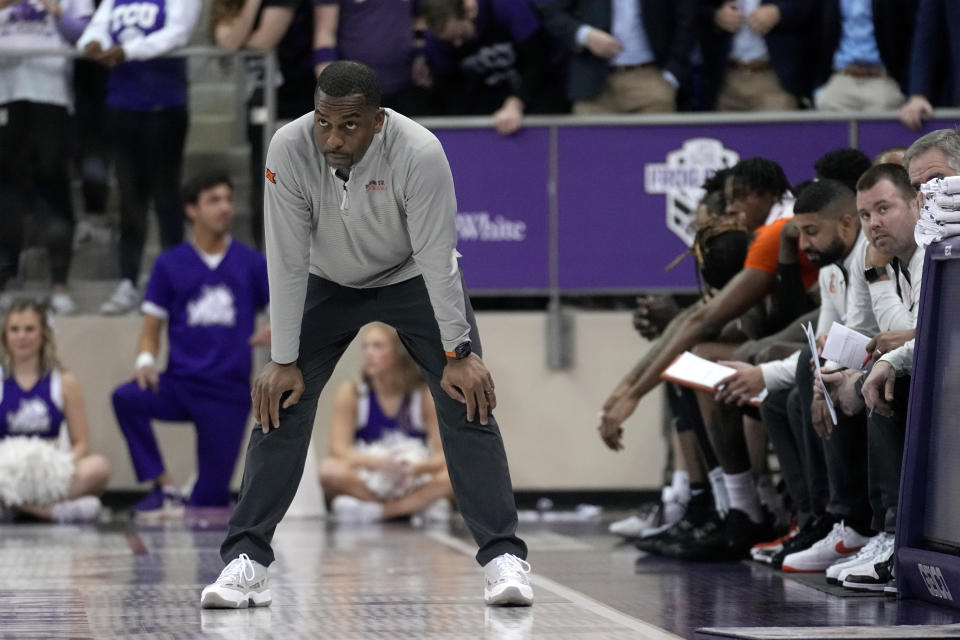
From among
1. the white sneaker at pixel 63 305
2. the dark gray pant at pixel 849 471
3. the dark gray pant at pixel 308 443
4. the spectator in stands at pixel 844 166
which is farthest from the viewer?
the white sneaker at pixel 63 305

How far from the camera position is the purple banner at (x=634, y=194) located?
28.1 feet

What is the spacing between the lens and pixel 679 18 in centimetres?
864

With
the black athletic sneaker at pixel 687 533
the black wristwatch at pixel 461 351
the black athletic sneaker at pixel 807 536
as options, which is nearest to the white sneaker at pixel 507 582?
the black wristwatch at pixel 461 351

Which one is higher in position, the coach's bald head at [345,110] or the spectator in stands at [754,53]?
the spectator in stands at [754,53]

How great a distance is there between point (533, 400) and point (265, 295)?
1.60 meters

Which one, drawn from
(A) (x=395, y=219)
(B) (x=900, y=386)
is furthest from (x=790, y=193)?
(A) (x=395, y=219)

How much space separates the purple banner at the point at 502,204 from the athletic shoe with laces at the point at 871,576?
3.88m

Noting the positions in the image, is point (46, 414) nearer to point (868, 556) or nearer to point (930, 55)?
point (868, 556)

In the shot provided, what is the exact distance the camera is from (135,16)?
348 inches

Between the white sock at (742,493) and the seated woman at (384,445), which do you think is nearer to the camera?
the white sock at (742,493)

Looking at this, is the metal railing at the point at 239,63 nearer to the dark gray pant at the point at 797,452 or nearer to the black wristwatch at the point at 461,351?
the dark gray pant at the point at 797,452

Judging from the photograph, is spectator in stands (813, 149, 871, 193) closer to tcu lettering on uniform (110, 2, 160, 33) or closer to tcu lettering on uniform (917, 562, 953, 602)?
tcu lettering on uniform (917, 562, 953, 602)

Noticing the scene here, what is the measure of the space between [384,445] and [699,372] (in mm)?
2803

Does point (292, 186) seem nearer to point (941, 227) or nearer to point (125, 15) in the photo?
point (941, 227)
